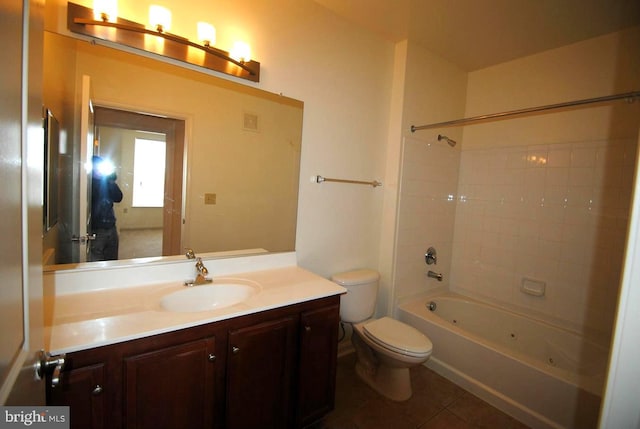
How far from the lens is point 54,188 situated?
122 centimetres

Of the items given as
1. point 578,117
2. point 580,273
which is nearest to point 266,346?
point 580,273

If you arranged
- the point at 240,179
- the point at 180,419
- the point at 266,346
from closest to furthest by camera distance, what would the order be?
the point at 180,419
the point at 266,346
the point at 240,179

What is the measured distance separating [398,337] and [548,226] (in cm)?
162

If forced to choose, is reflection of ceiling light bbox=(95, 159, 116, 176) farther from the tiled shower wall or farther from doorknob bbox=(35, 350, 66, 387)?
the tiled shower wall

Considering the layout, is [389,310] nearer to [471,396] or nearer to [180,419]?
[471,396]

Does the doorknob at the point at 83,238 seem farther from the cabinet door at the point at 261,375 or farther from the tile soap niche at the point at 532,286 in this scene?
the tile soap niche at the point at 532,286

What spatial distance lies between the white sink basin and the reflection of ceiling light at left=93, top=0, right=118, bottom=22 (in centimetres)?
127

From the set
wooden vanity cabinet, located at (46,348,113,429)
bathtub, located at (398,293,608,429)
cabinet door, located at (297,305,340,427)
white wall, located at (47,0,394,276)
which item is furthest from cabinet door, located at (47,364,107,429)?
bathtub, located at (398,293,608,429)

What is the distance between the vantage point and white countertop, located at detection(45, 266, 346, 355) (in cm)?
99

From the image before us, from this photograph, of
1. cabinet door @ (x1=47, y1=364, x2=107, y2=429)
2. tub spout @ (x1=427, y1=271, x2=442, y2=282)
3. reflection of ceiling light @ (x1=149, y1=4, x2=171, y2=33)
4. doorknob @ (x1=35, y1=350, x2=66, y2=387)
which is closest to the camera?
doorknob @ (x1=35, y1=350, x2=66, y2=387)

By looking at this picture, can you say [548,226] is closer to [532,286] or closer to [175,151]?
[532,286]

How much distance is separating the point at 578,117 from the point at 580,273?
Answer: 1215 mm

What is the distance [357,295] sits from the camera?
7.07ft
